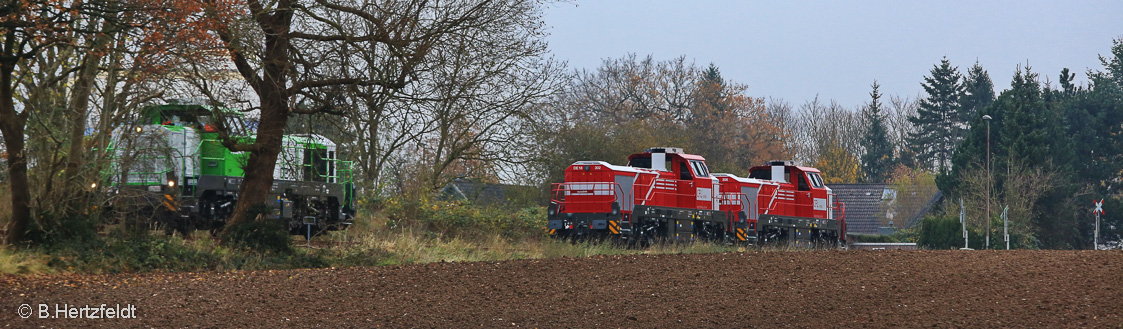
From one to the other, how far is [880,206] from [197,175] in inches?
1852

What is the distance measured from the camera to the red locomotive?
2377cm

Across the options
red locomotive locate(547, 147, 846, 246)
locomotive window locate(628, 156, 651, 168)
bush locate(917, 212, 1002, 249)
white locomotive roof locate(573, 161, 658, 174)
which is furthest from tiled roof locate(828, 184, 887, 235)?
white locomotive roof locate(573, 161, 658, 174)

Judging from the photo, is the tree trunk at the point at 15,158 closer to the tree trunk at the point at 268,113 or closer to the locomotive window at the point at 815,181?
the tree trunk at the point at 268,113

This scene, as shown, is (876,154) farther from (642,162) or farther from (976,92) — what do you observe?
(642,162)

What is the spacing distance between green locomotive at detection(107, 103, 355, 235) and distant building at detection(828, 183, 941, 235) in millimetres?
41536

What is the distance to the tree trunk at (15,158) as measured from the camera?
13127 millimetres

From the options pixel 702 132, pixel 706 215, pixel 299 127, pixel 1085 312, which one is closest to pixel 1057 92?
pixel 702 132

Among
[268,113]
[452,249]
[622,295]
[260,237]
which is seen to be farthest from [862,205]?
[622,295]

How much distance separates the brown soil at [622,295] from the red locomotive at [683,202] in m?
10.1

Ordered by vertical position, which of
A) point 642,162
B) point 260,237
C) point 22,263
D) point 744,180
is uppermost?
point 642,162

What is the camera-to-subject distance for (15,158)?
529 inches

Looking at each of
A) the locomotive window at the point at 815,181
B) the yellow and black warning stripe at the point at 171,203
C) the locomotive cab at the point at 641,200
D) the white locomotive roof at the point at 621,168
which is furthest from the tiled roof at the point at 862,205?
the yellow and black warning stripe at the point at 171,203

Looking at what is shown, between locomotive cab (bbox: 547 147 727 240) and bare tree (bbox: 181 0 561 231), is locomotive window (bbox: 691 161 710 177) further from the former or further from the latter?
bare tree (bbox: 181 0 561 231)

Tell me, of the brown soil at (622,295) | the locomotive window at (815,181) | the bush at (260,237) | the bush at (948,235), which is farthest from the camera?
the bush at (948,235)
